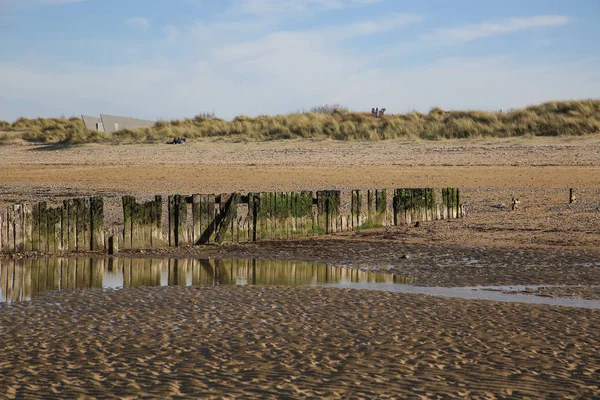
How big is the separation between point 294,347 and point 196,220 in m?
7.36

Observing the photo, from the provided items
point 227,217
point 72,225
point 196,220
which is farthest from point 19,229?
point 227,217

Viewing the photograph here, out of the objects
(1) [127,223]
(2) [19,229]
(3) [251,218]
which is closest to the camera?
(2) [19,229]

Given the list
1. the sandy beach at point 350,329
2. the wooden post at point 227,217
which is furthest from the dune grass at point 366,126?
the wooden post at point 227,217

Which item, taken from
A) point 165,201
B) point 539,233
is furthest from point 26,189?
point 539,233

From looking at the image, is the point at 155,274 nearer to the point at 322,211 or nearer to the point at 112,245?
the point at 112,245

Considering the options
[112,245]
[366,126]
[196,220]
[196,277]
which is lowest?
[196,277]

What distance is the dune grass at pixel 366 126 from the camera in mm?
36969

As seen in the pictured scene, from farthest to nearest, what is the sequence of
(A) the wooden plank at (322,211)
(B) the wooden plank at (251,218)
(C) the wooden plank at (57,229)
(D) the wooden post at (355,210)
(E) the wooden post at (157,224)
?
(D) the wooden post at (355,210) → (A) the wooden plank at (322,211) → (B) the wooden plank at (251,218) → (E) the wooden post at (157,224) → (C) the wooden plank at (57,229)

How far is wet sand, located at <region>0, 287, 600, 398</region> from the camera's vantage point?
18.6ft

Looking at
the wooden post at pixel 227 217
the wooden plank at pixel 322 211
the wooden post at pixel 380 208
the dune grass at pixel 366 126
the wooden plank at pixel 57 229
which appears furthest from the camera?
the dune grass at pixel 366 126

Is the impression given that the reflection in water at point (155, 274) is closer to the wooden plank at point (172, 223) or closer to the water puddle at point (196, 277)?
the water puddle at point (196, 277)

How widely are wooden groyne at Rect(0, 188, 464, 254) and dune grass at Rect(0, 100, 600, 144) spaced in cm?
2090

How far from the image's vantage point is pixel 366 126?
41000 millimetres

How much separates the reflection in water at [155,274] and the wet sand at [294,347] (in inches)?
40.4
